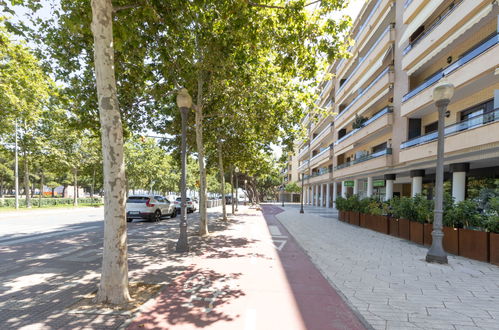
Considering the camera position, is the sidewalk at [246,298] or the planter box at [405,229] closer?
the sidewalk at [246,298]

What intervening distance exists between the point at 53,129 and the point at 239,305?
29.9 m

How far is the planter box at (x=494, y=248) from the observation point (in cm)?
680

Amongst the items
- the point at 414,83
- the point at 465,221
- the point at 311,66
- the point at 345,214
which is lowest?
the point at 345,214

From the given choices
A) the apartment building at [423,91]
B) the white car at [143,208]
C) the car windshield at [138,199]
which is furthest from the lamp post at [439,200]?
the car windshield at [138,199]

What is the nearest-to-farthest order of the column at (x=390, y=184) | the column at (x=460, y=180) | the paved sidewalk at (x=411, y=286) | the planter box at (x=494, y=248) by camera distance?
the paved sidewalk at (x=411, y=286)
the planter box at (x=494, y=248)
the column at (x=460, y=180)
the column at (x=390, y=184)

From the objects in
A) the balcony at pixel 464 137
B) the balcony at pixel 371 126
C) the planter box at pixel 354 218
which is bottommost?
the planter box at pixel 354 218

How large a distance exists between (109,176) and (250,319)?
2.94m

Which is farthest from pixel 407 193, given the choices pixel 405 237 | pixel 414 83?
pixel 405 237

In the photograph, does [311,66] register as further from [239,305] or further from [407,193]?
[407,193]

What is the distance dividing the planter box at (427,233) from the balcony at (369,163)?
11.0 metres

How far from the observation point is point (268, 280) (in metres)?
5.44

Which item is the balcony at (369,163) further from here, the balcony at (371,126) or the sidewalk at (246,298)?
the sidewalk at (246,298)

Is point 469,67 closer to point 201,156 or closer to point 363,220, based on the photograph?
point 363,220

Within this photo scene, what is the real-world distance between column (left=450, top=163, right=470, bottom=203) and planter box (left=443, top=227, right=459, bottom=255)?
6950 mm
